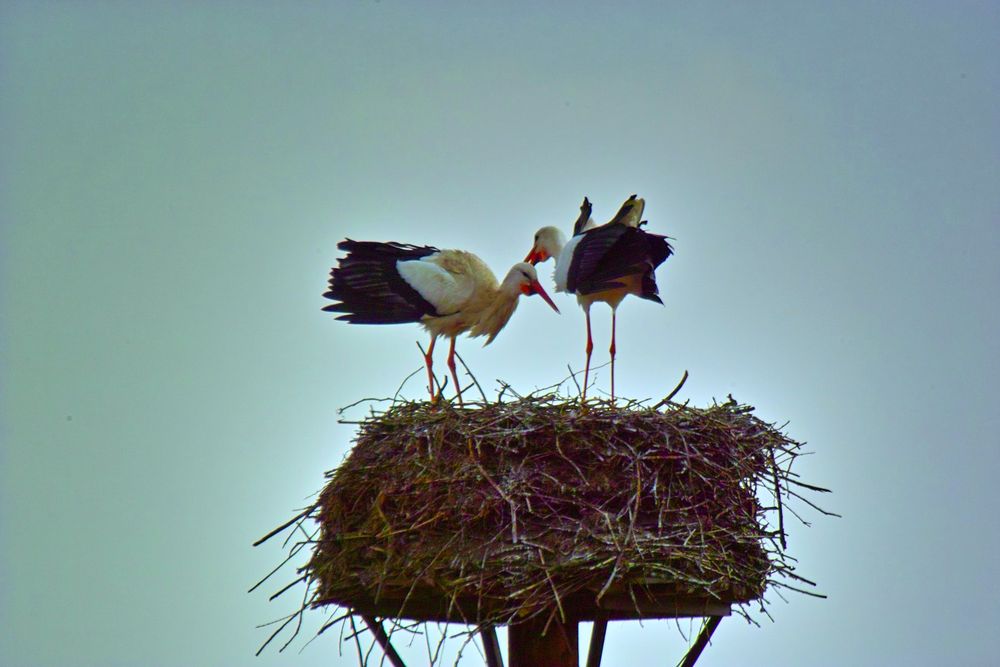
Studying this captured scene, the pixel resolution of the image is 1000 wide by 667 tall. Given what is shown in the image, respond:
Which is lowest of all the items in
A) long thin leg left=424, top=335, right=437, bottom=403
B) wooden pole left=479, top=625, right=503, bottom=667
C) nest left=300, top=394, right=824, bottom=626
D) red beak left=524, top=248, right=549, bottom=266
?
wooden pole left=479, top=625, right=503, bottom=667

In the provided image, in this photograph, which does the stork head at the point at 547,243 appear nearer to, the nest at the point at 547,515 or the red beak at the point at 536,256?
the red beak at the point at 536,256

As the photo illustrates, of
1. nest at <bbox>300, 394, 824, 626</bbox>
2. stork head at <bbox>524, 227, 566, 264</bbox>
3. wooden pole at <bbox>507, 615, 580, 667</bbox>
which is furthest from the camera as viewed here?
stork head at <bbox>524, 227, 566, 264</bbox>

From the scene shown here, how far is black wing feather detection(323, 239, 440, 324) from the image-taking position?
709 cm

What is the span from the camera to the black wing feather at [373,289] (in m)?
7.09

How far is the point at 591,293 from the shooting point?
6.89 metres

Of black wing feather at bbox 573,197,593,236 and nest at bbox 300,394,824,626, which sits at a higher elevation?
black wing feather at bbox 573,197,593,236

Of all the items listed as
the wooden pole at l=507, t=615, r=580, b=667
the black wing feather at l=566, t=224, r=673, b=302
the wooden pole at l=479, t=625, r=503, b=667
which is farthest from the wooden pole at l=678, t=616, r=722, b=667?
the black wing feather at l=566, t=224, r=673, b=302

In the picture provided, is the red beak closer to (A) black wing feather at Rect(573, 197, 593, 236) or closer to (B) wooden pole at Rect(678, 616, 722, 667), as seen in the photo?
(A) black wing feather at Rect(573, 197, 593, 236)

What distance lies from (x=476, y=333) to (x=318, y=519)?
8.00 ft

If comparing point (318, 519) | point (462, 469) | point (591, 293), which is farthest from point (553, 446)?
point (591, 293)

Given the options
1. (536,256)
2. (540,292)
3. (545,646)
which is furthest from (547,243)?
(545,646)

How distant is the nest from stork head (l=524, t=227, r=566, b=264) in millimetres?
2889

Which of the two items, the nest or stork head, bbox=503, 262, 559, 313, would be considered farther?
stork head, bbox=503, 262, 559, 313

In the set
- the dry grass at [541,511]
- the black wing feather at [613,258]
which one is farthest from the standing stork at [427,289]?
the dry grass at [541,511]
